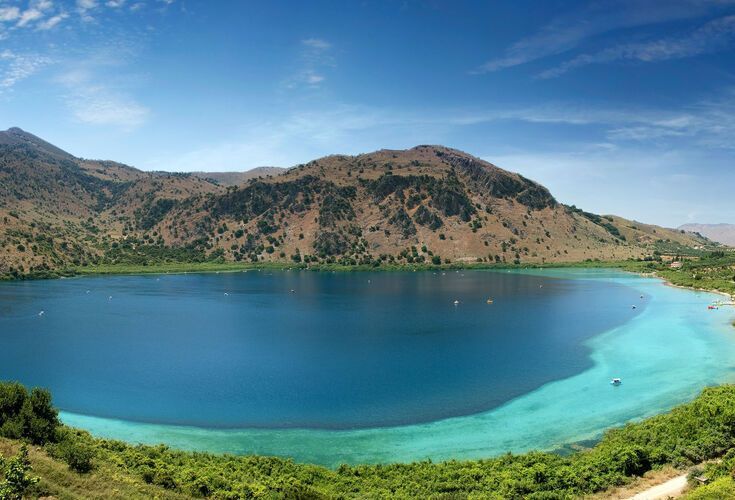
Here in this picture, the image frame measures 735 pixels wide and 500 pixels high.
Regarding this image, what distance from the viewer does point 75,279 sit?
171 metres

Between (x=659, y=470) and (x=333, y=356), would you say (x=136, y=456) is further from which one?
(x=333, y=356)

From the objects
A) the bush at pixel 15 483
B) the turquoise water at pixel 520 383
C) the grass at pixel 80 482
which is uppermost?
the bush at pixel 15 483

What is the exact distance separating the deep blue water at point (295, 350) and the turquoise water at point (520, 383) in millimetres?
579

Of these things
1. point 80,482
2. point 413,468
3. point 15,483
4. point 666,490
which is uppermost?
point 15,483

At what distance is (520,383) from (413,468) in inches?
1076

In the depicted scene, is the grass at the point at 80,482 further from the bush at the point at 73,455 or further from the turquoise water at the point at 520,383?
the turquoise water at the point at 520,383

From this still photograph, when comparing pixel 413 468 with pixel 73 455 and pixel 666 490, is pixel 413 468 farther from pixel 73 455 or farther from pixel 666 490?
pixel 73 455

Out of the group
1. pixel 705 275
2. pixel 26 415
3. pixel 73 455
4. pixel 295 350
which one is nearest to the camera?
pixel 73 455

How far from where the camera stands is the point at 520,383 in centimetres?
5697

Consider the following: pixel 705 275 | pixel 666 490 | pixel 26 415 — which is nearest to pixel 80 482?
pixel 26 415

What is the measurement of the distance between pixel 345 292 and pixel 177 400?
9348cm

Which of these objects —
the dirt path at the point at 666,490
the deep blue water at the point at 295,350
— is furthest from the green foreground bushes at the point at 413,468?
the deep blue water at the point at 295,350

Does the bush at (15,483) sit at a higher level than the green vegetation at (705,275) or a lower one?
lower

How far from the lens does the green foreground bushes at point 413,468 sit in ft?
89.7
